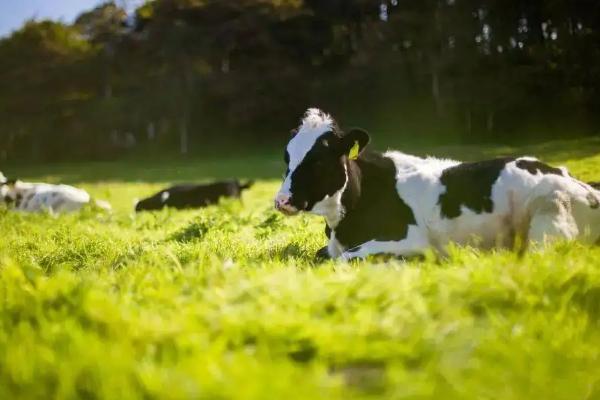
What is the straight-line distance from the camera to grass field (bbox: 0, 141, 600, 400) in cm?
207

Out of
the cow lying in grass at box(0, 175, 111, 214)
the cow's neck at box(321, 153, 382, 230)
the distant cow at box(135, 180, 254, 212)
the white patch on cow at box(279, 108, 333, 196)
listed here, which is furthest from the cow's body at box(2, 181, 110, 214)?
the cow's neck at box(321, 153, 382, 230)

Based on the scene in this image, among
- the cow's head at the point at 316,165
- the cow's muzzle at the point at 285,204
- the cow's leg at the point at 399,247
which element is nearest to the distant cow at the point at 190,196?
the cow's head at the point at 316,165

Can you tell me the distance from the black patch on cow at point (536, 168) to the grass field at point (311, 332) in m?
1.07

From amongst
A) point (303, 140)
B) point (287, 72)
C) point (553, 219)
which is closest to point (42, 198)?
point (303, 140)

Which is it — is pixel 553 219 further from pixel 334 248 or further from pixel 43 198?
pixel 43 198

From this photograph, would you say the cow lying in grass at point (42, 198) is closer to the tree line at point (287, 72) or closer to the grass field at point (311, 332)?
the grass field at point (311, 332)

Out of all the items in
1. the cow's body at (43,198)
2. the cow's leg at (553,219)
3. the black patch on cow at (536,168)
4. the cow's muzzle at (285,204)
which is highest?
the black patch on cow at (536,168)

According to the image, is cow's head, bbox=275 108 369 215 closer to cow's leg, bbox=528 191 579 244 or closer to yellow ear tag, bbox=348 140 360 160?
yellow ear tag, bbox=348 140 360 160

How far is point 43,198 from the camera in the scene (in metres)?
13.1

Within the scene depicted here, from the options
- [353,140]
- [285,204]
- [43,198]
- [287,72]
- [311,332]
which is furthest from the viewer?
[287,72]

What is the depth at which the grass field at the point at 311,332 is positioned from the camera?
2.07 m

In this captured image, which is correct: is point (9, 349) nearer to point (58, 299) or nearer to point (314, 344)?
point (58, 299)

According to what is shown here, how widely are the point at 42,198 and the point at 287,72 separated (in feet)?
90.1

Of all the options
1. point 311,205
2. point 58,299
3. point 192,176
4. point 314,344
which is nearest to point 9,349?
point 58,299
